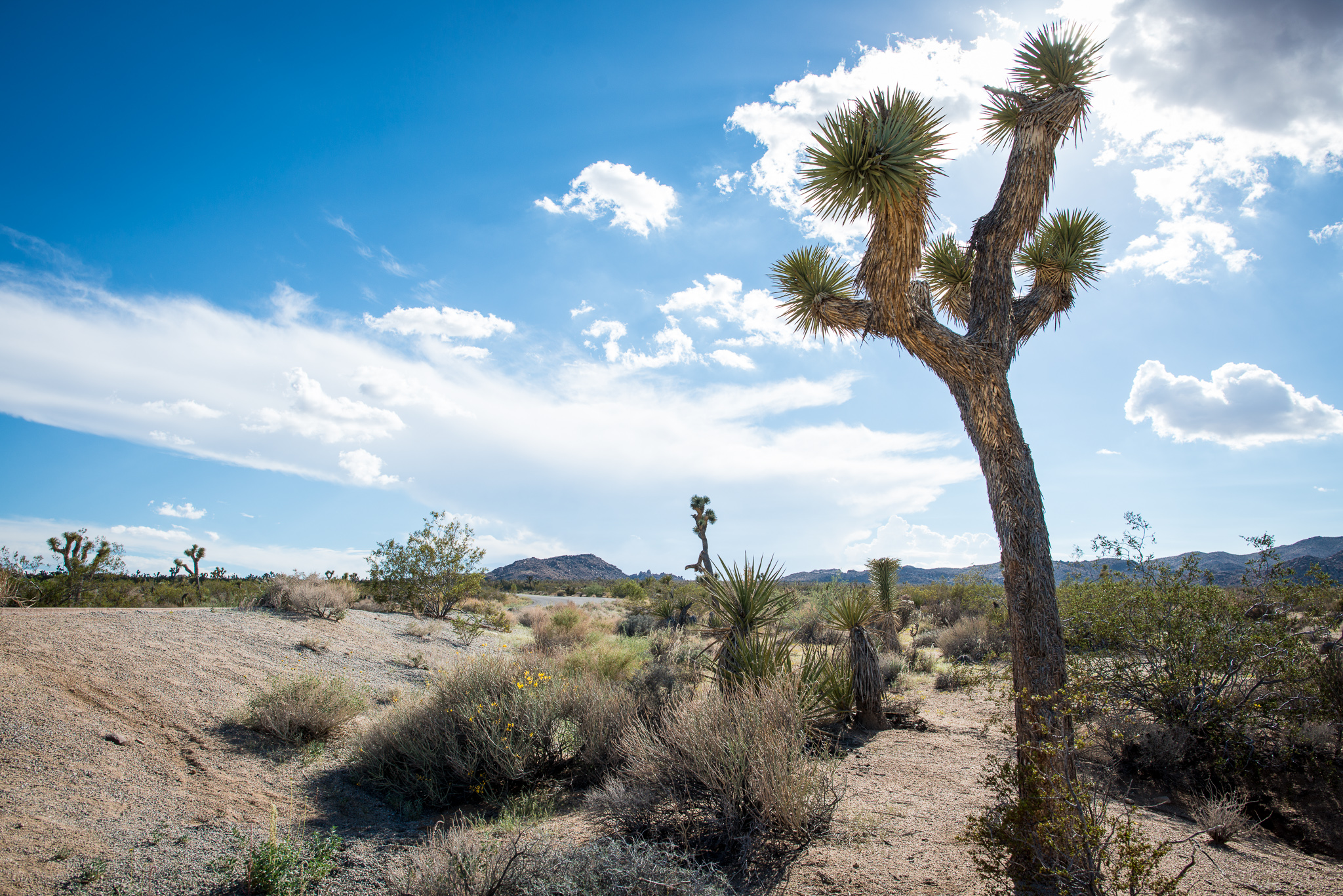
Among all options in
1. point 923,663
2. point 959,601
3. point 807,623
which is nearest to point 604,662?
point 807,623

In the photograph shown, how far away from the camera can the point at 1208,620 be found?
23.9ft

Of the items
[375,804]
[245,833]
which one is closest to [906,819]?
[375,804]

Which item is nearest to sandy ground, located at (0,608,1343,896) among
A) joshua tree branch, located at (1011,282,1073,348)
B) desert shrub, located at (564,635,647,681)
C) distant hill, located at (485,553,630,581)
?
desert shrub, located at (564,635,647,681)

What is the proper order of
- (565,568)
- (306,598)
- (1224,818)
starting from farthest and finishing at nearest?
(565,568) → (306,598) → (1224,818)

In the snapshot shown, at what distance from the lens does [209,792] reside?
19.4ft

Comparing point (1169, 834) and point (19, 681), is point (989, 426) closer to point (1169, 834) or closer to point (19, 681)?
point (1169, 834)

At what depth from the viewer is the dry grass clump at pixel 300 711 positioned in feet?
24.9

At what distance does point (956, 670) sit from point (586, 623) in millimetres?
10873

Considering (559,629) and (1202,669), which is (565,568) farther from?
(1202,669)

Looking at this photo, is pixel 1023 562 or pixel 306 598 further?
pixel 306 598

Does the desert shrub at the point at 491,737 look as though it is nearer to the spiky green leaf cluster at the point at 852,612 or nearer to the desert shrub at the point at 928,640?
the spiky green leaf cluster at the point at 852,612

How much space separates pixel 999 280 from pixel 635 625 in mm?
17961

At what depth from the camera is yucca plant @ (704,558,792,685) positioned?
7.99 meters

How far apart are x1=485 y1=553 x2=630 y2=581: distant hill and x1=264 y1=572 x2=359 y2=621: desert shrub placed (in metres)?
88.6
